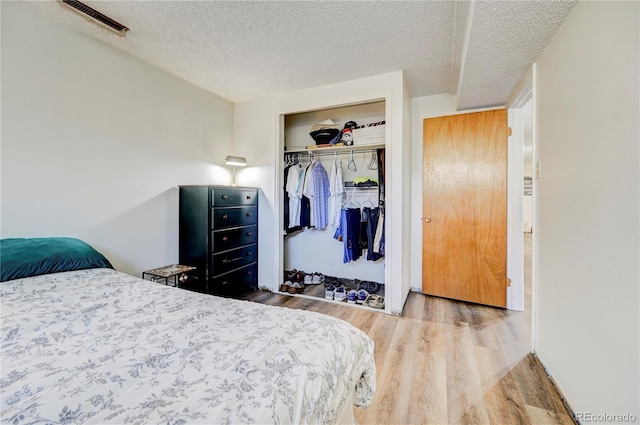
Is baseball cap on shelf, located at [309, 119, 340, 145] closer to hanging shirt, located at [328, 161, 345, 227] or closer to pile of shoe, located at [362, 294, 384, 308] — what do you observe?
hanging shirt, located at [328, 161, 345, 227]

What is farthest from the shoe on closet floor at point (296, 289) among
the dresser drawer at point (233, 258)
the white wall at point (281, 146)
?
the dresser drawer at point (233, 258)

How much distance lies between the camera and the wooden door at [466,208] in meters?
2.69

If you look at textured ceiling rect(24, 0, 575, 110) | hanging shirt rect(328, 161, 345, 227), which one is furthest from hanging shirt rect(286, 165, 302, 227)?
textured ceiling rect(24, 0, 575, 110)

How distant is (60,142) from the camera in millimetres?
1865

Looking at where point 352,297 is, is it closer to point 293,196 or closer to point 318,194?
point 318,194

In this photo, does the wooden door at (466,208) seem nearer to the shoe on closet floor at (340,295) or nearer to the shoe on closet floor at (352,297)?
the shoe on closet floor at (352,297)

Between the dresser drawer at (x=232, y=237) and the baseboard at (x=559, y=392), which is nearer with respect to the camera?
the baseboard at (x=559, y=392)

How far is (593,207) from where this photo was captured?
1.19m

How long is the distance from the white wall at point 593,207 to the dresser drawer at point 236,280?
262 cm

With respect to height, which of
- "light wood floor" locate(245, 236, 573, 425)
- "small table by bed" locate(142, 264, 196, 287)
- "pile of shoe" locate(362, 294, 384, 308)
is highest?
"small table by bed" locate(142, 264, 196, 287)

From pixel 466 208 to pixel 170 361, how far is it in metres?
2.95

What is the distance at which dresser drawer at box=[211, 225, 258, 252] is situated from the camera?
2.54m

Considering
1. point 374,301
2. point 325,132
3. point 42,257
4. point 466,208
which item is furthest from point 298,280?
point 42,257

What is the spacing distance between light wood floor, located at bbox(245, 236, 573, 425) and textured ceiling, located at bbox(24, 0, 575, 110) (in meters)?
2.09
